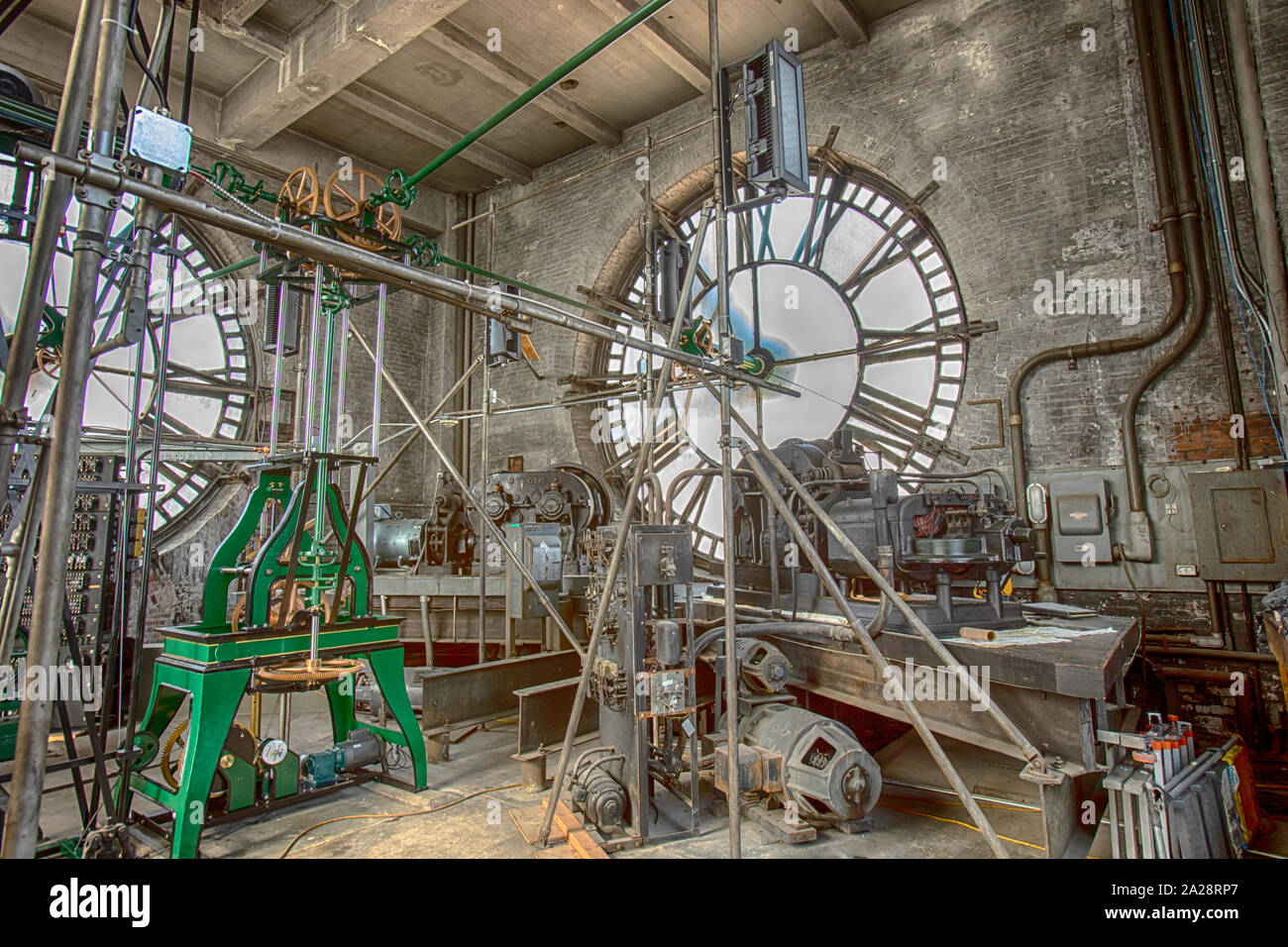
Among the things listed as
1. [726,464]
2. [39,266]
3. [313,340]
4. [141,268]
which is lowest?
[726,464]

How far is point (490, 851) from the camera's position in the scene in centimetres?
291

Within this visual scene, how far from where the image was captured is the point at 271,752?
3158 mm

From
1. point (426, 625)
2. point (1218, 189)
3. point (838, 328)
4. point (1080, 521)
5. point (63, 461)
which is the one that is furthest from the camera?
point (838, 328)

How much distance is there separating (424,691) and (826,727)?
2.57 meters

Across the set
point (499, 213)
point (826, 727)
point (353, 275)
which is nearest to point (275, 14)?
point (499, 213)

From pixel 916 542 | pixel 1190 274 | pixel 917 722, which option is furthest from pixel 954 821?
pixel 1190 274

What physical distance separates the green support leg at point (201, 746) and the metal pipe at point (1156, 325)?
4840 millimetres

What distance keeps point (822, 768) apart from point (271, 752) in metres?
2.46

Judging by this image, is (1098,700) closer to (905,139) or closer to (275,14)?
(905,139)

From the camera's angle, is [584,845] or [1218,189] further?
[1218,189]

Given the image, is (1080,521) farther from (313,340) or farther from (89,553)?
(89,553)

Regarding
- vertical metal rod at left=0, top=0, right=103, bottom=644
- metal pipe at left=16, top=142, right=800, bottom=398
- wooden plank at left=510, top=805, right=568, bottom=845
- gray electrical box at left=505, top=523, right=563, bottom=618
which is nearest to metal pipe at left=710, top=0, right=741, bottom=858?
metal pipe at left=16, top=142, right=800, bottom=398

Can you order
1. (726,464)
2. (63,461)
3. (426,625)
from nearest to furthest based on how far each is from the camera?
(63,461)
(726,464)
(426,625)

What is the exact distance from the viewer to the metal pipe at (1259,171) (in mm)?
4277
